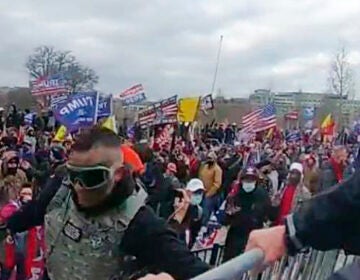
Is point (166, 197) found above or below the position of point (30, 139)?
above

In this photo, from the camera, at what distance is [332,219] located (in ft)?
8.15

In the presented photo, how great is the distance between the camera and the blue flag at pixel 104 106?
1869cm

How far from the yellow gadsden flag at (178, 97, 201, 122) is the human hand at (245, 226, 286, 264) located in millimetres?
21262

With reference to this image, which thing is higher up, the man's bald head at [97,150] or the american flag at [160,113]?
the man's bald head at [97,150]

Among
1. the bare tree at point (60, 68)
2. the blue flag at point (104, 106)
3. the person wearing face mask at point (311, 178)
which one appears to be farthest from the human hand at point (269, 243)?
the bare tree at point (60, 68)

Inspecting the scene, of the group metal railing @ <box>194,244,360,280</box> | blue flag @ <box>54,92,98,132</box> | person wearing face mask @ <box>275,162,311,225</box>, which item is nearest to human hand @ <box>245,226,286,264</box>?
metal railing @ <box>194,244,360,280</box>

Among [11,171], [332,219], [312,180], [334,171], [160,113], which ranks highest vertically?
[332,219]

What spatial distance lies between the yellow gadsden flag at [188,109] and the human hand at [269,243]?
837 inches

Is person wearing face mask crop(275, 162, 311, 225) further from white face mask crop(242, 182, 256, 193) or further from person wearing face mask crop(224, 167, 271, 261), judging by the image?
white face mask crop(242, 182, 256, 193)

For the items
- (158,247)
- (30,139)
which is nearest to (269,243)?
(158,247)

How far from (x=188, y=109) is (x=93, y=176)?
20277mm

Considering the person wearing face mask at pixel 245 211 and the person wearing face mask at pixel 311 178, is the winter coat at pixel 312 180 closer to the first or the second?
the person wearing face mask at pixel 311 178

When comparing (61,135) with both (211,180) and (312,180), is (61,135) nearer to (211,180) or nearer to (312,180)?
(211,180)

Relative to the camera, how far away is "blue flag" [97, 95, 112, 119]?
18688 millimetres
